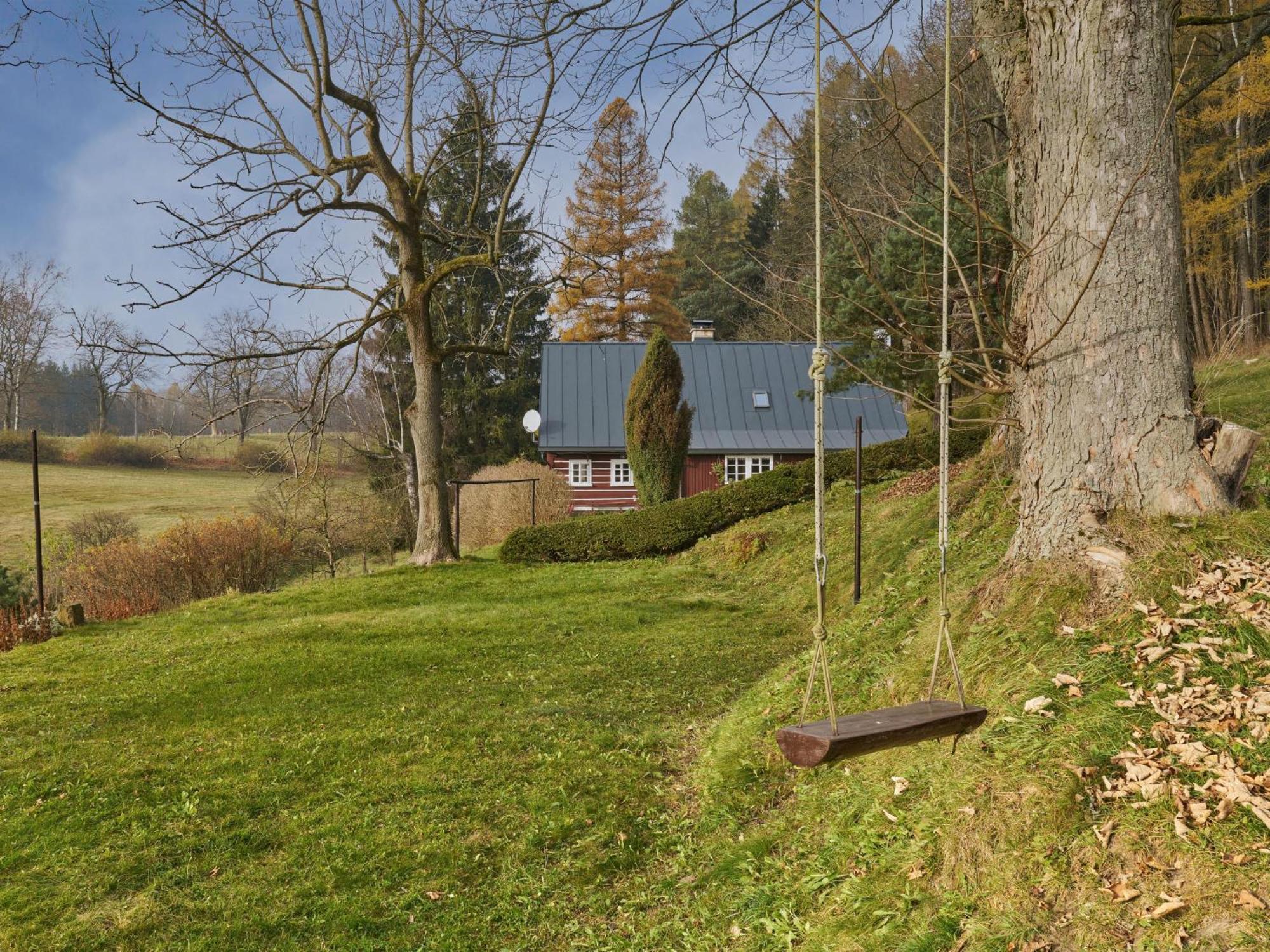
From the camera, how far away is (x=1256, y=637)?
3.07 metres

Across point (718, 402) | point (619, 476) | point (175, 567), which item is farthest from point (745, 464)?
point (175, 567)

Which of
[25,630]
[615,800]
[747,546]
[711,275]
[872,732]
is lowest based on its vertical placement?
[615,800]

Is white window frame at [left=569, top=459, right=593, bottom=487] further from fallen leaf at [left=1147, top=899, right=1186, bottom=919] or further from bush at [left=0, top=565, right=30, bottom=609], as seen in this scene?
fallen leaf at [left=1147, top=899, right=1186, bottom=919]

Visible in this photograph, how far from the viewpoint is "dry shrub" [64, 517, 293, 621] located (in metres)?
12.6

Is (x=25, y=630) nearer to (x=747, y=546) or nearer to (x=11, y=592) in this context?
(x=11, y=592)

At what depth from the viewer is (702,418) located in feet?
77.6

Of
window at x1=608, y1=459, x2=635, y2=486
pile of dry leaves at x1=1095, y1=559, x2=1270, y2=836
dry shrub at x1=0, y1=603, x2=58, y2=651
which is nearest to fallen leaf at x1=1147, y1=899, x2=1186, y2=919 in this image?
pile of dry leaves at x1=1095, y1=559, x2=1270, y2=836

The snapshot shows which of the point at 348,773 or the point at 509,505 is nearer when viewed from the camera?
the point at 348,773

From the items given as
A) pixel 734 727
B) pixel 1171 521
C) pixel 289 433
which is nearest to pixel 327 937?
pixel 734 727

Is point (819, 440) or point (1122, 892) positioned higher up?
point (819, 440)

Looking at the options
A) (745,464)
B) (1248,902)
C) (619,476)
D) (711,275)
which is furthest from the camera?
(711,275)

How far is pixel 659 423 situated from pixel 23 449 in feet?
90.6

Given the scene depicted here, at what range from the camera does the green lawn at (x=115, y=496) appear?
21.5 metres

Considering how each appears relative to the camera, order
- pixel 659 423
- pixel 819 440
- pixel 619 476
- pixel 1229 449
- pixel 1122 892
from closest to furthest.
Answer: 1. pixel 1122 892
2. pixel 819 440
3. pixel 1229 449
4. pixel 659 423
5. pixel 619 476
